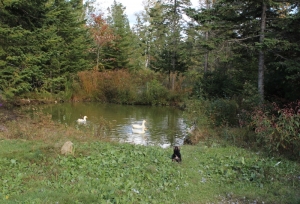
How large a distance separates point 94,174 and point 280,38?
9.38m

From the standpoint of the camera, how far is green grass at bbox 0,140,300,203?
4941 millimetres

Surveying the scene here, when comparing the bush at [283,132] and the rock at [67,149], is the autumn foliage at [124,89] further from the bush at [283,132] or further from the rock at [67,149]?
the rock at [67,149]

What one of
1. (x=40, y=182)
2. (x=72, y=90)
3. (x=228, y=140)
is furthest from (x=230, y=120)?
(x=72, y=90)

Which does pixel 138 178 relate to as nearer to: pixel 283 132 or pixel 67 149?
pixel 67 149

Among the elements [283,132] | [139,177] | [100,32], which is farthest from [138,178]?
[100,32]

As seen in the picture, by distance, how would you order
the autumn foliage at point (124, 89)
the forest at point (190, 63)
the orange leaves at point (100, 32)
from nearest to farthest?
the forest at point (190, 63) < the autumn foliage at point (124, 89) < the orange leaves at point (100, 32)

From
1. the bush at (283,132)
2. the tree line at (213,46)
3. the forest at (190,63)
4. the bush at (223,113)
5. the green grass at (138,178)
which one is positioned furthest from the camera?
the bush at (223,113)

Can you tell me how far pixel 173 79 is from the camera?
94.5 ft

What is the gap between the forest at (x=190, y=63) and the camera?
36.3 ft

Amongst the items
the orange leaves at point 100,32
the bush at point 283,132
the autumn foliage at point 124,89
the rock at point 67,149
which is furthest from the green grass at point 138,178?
the orange leaves at point 100,32

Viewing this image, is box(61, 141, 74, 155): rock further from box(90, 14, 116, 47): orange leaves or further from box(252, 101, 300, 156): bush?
box(90, 14, 116, 47): orange leaves

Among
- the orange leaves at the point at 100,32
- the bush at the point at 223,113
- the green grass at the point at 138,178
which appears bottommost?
the green grass at the point at 138,178

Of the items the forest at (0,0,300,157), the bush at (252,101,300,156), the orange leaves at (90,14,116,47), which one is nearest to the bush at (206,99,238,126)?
the forest at (0,0,300,157)

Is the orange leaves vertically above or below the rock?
above
